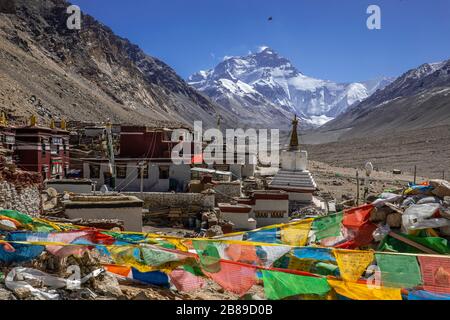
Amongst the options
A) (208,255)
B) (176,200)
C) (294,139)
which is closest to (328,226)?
(208,255)

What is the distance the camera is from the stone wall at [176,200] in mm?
15328

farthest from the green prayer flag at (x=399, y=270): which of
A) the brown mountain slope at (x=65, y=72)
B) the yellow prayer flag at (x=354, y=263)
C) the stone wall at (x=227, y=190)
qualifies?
the brown mountain slope at (x=65, y=72)

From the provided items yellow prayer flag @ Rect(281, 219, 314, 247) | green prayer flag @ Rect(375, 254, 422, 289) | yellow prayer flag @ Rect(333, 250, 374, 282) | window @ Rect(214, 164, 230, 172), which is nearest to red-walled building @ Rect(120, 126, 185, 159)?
window @ Rect(214, 164, 230, 172)

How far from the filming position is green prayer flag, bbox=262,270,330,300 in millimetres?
4434

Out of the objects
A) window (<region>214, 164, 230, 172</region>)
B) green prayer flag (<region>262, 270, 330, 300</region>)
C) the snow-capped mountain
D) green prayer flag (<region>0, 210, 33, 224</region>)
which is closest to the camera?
green prayer flag (<region>262, 270, 330, 300</region>)

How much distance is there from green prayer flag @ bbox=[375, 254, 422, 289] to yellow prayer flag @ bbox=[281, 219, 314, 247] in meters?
2.67

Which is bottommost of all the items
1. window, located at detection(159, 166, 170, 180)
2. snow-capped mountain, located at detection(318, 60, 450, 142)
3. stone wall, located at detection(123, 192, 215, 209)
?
stone wall, located at detection(123, 192, 215, 209)

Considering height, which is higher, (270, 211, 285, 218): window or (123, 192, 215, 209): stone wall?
(123, 192, 215, 209): stone wall

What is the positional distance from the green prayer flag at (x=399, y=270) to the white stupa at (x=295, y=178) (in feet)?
47.4

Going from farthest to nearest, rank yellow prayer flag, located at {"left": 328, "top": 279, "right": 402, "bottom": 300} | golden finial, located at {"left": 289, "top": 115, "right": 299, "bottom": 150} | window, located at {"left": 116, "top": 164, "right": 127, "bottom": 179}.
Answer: golden finial, located at {"left": 289, "top": 115, "right": 299, "bottom": 150} < window, located at {"left": 116, "top": 164, "right": 127, "bottom": 179} < yellow prayer flag, located at {"left": 328, "top": 279, "right": 402, "bottom": 300}

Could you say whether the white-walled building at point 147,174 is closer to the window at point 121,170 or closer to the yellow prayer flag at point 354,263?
the window at point 121,170

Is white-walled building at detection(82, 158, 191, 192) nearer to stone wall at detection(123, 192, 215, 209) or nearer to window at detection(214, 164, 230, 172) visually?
window at detection(214, 164, 230, 172)

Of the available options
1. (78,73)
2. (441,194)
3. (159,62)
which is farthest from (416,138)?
(159,62)
